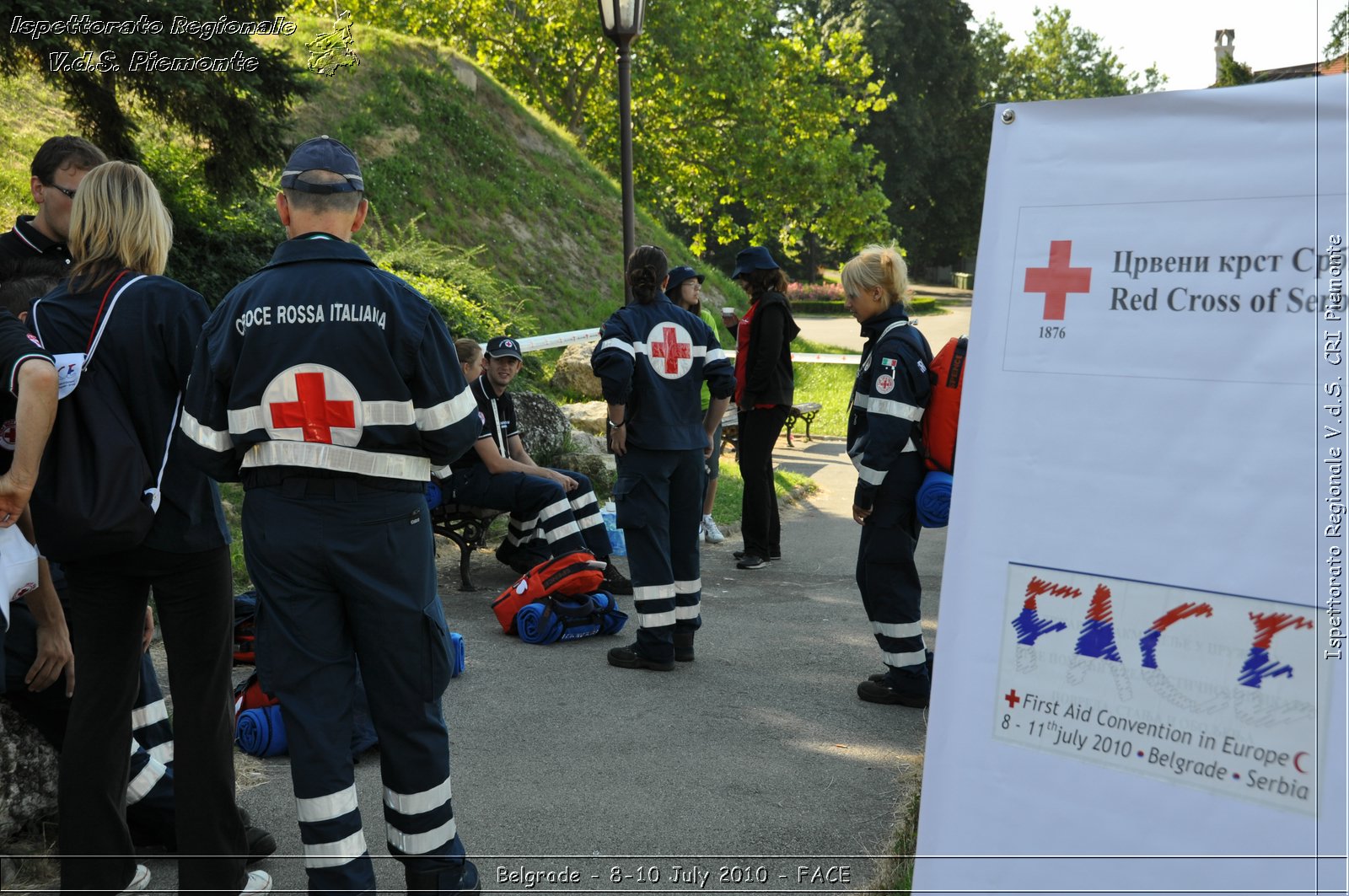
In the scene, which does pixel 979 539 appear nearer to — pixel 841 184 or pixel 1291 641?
pixel 1291 641

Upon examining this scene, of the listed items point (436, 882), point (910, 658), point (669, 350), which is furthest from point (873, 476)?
point (436, 882)

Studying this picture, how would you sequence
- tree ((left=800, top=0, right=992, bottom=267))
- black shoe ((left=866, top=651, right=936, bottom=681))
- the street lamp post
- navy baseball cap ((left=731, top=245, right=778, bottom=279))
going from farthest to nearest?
tree ((left=800, top=0, right=992, bottom=267)), the street lamp post, navy baseball cap ((left=731, top=245, right=778, bottom=279)), black shoe ((left=866, top=651, right=936, bottom=681))

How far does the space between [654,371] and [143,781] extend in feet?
10.00

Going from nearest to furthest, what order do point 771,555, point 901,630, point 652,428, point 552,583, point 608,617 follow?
1. point 901,630
2. point 652,428
3. point 552,583
4. point 608,617
5. point 771,555

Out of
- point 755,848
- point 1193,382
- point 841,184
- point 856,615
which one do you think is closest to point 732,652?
point 856,615

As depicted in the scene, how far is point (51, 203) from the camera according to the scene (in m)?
3.97

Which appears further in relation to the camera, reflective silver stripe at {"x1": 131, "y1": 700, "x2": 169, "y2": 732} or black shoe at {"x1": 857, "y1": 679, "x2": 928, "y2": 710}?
black shoe at {"x1": 857, "y1": 679, "x2": 928, "y2": 710}

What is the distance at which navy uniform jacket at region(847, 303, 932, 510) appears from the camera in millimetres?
4988

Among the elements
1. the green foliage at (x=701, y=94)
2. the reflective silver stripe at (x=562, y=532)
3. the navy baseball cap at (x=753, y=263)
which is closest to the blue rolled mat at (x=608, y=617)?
the reflective silver stripe at (x=562, y=532)

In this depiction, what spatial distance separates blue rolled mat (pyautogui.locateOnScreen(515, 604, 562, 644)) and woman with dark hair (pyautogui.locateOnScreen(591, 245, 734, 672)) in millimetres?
470

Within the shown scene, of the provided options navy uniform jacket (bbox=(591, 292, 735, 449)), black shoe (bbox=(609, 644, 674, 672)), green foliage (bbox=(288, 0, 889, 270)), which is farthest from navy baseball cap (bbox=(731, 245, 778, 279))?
green foliage (bbox=(288, 0, 889, 270))

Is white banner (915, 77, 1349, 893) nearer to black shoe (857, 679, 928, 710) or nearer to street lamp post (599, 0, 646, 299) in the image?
black shoe (857, 679, 928, 710)

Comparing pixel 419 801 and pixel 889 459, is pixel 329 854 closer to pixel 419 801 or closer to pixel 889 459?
pixel 419 801

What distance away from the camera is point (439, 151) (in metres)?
21.0
